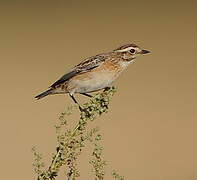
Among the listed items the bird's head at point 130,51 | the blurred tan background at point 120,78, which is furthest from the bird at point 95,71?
the blurred tan background at point 120,78

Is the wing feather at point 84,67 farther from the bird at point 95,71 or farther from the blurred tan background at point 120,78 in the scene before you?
the blurred tan background at point 120,78

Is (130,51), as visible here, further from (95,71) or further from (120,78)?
(120,78)

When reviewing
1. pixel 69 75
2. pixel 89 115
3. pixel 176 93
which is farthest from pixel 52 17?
A: pixel 89 115

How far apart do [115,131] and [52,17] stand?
1.97 m

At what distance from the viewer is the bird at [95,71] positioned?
384cm

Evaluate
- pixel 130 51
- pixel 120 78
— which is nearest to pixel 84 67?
pixel 130 51

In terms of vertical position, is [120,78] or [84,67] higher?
[120,78]

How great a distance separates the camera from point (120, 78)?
7.51 meters

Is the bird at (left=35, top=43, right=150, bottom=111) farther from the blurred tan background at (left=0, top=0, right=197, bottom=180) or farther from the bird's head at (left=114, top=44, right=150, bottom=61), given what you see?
the blurred tan background at (left=0, top=0, right=197, bottom=180)

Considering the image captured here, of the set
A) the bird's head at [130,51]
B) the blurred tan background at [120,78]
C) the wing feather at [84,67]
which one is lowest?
the bird's head at [130,51]

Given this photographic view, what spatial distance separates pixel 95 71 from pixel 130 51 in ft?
0.79

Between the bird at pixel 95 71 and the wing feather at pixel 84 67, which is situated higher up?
the wing feather at pixel 84 67

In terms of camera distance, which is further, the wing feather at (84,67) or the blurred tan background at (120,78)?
the blurred tan background at (120,78)

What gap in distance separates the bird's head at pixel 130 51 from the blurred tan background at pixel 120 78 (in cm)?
254
